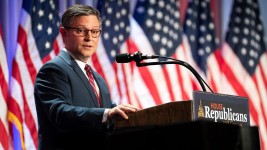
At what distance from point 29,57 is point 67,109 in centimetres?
223

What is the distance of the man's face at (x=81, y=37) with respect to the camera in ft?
9.21

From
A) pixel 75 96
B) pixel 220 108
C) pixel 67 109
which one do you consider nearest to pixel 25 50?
pixel 75 96

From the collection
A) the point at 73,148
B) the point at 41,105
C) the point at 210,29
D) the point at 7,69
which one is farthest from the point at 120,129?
the point at 210,29

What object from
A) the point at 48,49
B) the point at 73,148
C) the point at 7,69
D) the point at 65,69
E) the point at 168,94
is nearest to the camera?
the point at 73,148

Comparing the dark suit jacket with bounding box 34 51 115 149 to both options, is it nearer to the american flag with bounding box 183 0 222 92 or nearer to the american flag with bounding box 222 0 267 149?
the american flag with bounding box 183 0 222 92

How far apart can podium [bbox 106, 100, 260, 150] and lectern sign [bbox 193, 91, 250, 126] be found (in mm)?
41

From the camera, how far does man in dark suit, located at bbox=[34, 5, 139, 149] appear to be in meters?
2.40

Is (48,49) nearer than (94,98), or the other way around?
(94,98)

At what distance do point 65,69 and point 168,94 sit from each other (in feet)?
9.28

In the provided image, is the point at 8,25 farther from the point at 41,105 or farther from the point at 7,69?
the point at 41,105

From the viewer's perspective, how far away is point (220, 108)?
218cm

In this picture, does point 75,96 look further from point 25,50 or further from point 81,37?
point 25,50

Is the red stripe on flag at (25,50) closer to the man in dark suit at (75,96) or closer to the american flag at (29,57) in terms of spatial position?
the american flag at (29,57)

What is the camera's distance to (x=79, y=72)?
8.96 feet
